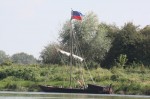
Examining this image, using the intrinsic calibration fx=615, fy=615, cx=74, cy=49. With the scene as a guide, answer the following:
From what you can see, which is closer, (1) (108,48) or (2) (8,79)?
(2) (8,79)

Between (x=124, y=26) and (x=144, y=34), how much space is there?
11.3ft

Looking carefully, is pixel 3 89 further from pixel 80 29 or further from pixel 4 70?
pixel 80 29

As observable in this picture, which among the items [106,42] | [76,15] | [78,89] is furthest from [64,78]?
[106,42]

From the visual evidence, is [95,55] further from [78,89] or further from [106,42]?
[78,89]

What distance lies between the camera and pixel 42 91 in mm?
69188

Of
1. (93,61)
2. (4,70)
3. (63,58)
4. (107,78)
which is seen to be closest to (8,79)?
(4,70)

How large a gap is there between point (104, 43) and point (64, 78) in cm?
2374

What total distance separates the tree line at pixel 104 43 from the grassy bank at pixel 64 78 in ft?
42.9

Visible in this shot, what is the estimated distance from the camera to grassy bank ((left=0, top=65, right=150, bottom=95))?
6835 cm

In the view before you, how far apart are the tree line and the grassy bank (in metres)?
13.1

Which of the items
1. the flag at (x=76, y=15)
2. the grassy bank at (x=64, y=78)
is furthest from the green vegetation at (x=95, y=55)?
the flag at (x=76, y=15)

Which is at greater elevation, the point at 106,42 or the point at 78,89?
the point at 106,42

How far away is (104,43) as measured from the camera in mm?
96812

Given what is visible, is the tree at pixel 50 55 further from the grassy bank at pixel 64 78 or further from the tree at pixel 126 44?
the grassy bank at pixel 64 78
